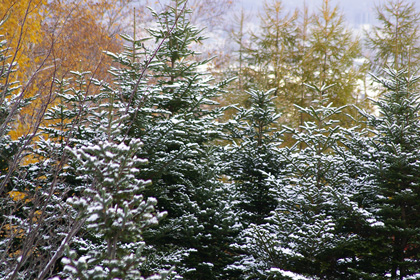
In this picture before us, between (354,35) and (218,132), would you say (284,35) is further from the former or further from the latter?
(218,132)

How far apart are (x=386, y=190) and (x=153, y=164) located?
123 inches

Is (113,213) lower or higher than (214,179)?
lower

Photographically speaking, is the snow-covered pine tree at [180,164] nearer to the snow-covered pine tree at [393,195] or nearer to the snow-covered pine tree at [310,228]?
the snow-covered pine tree at [310,228]

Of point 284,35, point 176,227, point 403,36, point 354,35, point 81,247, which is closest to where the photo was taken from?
point 81,247

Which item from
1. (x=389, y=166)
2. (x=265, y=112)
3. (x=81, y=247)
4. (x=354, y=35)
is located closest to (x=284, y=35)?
(x=354, y=35)

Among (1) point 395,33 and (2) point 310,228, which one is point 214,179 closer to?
(2) point 310,228

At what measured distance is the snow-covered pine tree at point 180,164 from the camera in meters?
5.07

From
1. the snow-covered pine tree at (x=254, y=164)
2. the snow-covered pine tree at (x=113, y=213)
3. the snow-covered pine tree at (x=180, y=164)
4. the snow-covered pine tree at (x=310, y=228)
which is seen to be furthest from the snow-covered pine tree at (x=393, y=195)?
the snow-covered pine tree at (x=113, y=213)

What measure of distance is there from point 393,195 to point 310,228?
1248 millimetres

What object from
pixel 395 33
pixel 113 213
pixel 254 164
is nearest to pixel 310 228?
pixel 254 164

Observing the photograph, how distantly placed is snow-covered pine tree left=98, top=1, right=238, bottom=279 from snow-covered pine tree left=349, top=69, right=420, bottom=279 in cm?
194

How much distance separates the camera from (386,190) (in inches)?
187

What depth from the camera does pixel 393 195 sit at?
4887 mm

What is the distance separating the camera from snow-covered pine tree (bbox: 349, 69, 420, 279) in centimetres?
462
